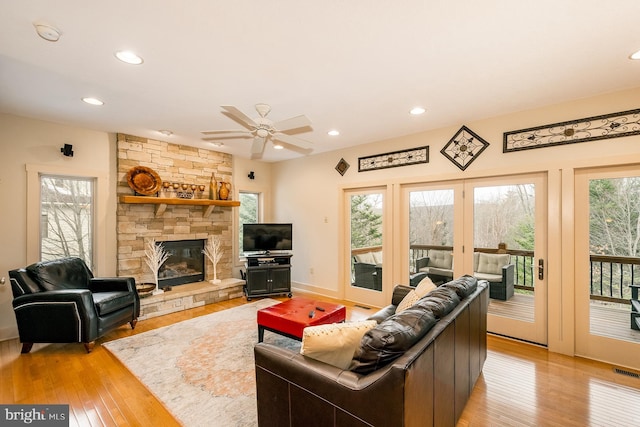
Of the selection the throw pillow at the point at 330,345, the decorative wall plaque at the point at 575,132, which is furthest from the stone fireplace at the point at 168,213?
the decorative wall plaque at the point at 575,132

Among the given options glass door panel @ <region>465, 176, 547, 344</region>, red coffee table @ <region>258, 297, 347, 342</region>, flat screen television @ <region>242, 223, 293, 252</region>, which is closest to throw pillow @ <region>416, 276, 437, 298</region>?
red coffee table @ <region>258, 297, 347, 342</region>

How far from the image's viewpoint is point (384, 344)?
4.50ft

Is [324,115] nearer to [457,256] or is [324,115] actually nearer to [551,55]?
[551,55]

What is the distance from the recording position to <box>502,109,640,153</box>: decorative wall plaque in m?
2.81

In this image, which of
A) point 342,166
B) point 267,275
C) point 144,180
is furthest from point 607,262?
point 144,180

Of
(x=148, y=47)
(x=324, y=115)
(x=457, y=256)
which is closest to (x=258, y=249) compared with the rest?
(x=324, y=115)

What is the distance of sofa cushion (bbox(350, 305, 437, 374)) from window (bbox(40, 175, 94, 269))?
183 inches

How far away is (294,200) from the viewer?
19.7ft

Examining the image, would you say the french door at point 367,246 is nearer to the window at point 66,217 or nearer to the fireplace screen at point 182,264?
the fireplace screen at point 182,264

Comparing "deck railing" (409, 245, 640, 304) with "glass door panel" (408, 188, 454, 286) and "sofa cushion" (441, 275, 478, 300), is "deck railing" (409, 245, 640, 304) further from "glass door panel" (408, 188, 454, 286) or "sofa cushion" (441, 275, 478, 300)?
"sofa cushion" (441, 275, 478, 300)

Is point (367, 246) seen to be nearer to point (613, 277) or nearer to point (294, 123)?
point (294, 123)

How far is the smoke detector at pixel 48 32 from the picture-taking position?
1904mm

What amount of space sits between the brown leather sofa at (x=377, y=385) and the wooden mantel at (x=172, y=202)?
3616 millimetres

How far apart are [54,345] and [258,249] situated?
3.04 meters
